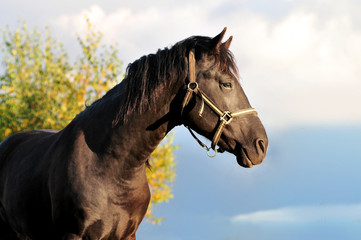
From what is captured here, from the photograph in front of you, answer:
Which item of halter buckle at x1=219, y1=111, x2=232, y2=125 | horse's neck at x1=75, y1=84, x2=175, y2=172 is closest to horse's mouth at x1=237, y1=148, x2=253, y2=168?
halter buckle at x1=219, y1=111, x2=232, y2=125

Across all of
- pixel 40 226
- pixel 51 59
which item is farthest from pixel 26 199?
pixel 51 59

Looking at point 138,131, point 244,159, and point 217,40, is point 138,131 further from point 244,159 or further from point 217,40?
point 217,40

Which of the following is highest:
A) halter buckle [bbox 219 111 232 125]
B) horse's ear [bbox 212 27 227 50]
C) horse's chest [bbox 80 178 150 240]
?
horse's ear [bbox 212 27 227 50]

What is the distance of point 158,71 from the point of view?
458 cm

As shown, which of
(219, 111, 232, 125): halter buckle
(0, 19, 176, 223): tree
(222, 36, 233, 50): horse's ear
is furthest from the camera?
(0, 19, 176, 223): tree

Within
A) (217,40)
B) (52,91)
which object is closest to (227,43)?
(217,40)

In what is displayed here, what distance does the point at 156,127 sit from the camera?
4.61 meters

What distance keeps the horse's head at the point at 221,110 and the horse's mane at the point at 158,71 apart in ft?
0.16

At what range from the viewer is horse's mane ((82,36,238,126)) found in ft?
15.0

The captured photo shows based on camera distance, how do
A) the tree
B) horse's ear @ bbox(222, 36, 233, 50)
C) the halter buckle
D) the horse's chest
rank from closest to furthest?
the halter buckle
the horse's chest
horse's ear @ bbox(222, 36, 233, 50)
the tree

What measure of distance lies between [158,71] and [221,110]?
73 cm

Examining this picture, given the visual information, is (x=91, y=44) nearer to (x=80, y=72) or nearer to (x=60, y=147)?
(x=80, y=72)

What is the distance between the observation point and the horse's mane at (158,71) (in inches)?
180

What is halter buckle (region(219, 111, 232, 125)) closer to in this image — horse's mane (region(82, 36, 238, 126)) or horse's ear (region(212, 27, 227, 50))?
horse's mane (region(82, 36, 238, 126))
